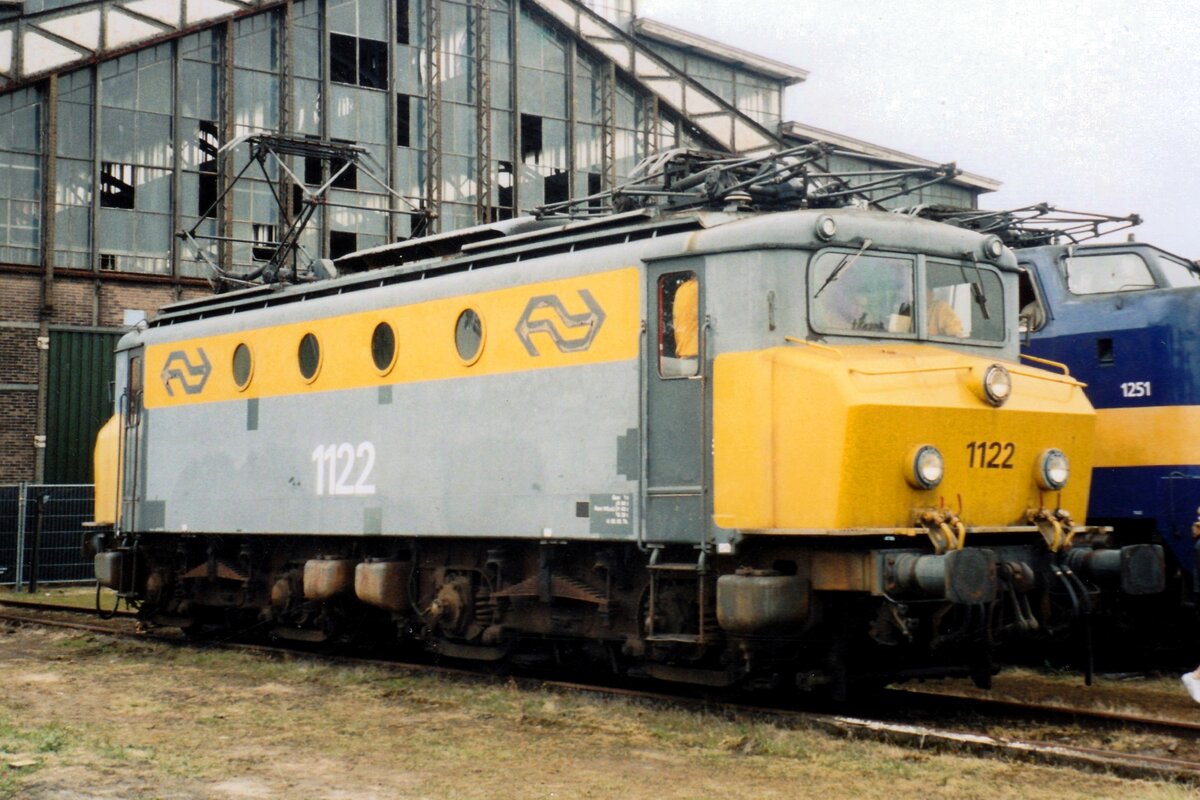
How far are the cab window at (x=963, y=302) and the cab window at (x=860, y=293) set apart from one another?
0.79 feet

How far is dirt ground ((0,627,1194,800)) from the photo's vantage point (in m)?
8.40

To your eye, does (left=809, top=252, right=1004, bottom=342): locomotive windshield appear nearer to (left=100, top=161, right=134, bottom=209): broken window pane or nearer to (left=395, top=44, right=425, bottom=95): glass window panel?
(left=100, top=161, right=134, bottom=209): broken window pane

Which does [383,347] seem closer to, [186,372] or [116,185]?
[186,372]

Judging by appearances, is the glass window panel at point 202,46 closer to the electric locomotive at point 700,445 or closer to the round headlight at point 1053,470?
the electric locomotive at point 700,445

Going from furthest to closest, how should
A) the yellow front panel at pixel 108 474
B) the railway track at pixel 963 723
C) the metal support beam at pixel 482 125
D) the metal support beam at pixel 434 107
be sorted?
the metal support beam at pixel 482 125 < the metal support beam at pixel 434 107 < the yellow front panel at pixel 108 474 < the railway track at pixel 963 723

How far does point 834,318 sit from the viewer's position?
10688 mm

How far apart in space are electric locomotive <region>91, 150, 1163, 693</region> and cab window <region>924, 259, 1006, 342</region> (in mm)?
25

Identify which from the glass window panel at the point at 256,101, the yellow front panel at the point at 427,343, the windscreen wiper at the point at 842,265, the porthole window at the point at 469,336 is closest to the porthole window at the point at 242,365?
the yellow front panel at the point at 427,343

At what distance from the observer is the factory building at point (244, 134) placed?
29.0m

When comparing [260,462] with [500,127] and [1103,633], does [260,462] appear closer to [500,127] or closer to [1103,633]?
[1103,633]

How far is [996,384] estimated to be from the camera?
10.4 metres

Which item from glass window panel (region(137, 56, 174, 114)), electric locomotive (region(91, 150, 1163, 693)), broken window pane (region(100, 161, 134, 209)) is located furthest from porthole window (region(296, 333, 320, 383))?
glass window panel (region(137, 56, 174, 114))

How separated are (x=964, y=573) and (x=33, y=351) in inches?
934

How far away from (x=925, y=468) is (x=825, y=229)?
1.90 metres
